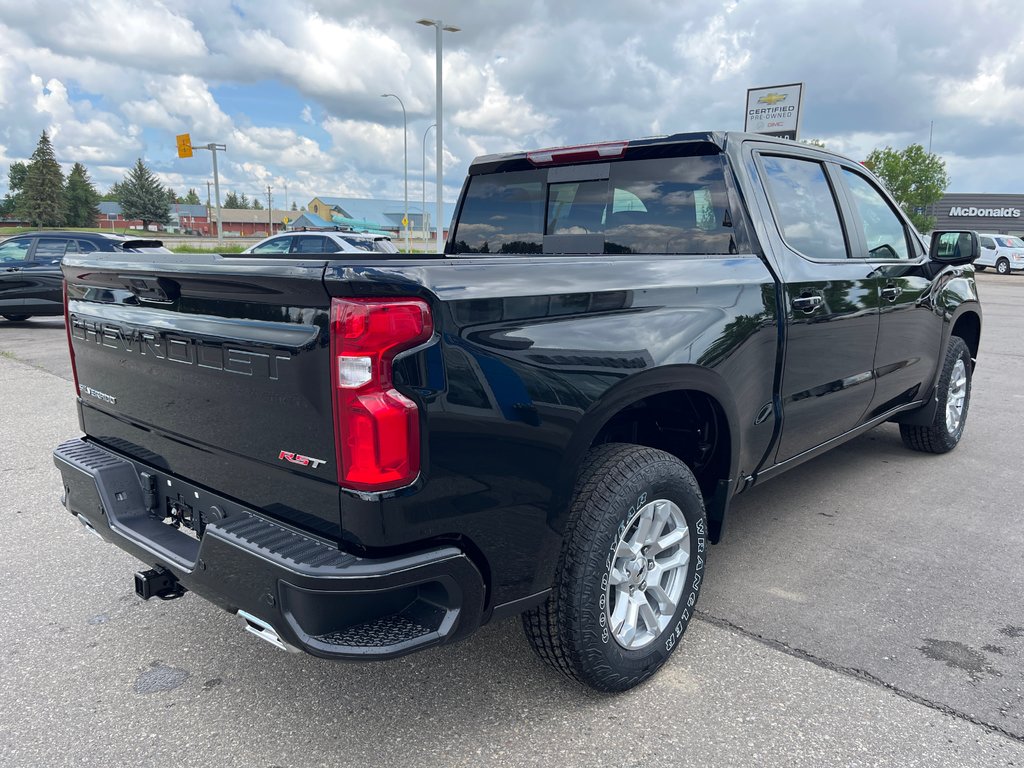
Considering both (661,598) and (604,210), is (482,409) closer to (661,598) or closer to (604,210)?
(661,598)

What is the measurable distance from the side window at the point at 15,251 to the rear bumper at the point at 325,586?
40.9 ft

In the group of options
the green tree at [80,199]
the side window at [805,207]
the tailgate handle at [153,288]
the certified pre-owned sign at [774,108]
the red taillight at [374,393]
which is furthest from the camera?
the green tree at [80,199]

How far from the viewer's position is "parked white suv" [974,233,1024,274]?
33.1 m

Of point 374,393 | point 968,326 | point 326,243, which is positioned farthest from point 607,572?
point 326,243

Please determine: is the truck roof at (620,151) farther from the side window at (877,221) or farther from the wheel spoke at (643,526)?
the wheel spoke at (643,526)

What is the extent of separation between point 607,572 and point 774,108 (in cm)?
2423

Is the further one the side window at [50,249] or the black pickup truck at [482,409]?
the side window at [50,249]

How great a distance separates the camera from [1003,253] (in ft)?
109

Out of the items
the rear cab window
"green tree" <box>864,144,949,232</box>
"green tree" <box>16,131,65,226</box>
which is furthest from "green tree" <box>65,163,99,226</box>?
the rear cab window

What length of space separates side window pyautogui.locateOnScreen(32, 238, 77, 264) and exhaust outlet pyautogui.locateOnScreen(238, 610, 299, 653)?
12621 millimetres

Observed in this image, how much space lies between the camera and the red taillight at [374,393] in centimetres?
184

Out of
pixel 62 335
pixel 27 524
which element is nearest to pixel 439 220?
pixel 62 335

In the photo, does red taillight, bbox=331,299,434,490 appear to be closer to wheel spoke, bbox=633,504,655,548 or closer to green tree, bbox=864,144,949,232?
wheel spoke, bbox=633,504,655,548

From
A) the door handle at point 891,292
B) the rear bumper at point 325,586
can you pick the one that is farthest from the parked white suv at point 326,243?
the rear bumper at point 325,586
